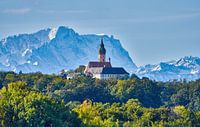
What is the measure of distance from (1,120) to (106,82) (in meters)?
88.2

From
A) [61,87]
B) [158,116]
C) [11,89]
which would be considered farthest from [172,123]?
[61,87]

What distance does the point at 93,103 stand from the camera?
121 m

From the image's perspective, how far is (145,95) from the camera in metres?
159

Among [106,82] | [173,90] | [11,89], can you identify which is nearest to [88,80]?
[106,82]

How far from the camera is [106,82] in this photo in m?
168

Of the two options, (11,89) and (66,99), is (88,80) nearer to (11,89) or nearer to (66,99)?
(66,99)

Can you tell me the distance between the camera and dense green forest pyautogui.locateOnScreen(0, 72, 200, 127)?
82.3 m

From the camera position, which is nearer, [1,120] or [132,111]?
[1,120]

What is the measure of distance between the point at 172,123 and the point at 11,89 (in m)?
24.9

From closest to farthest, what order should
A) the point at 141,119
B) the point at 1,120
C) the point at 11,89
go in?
1. the point at 1,120
2. the point at 11,89
3. the point at 141,119

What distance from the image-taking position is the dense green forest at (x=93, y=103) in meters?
82.3

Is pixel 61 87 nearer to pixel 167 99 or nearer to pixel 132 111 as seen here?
pixel 167 99

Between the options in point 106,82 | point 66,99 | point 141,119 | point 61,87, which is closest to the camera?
point 141,119

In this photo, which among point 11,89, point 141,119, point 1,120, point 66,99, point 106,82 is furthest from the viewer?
point 106,82
